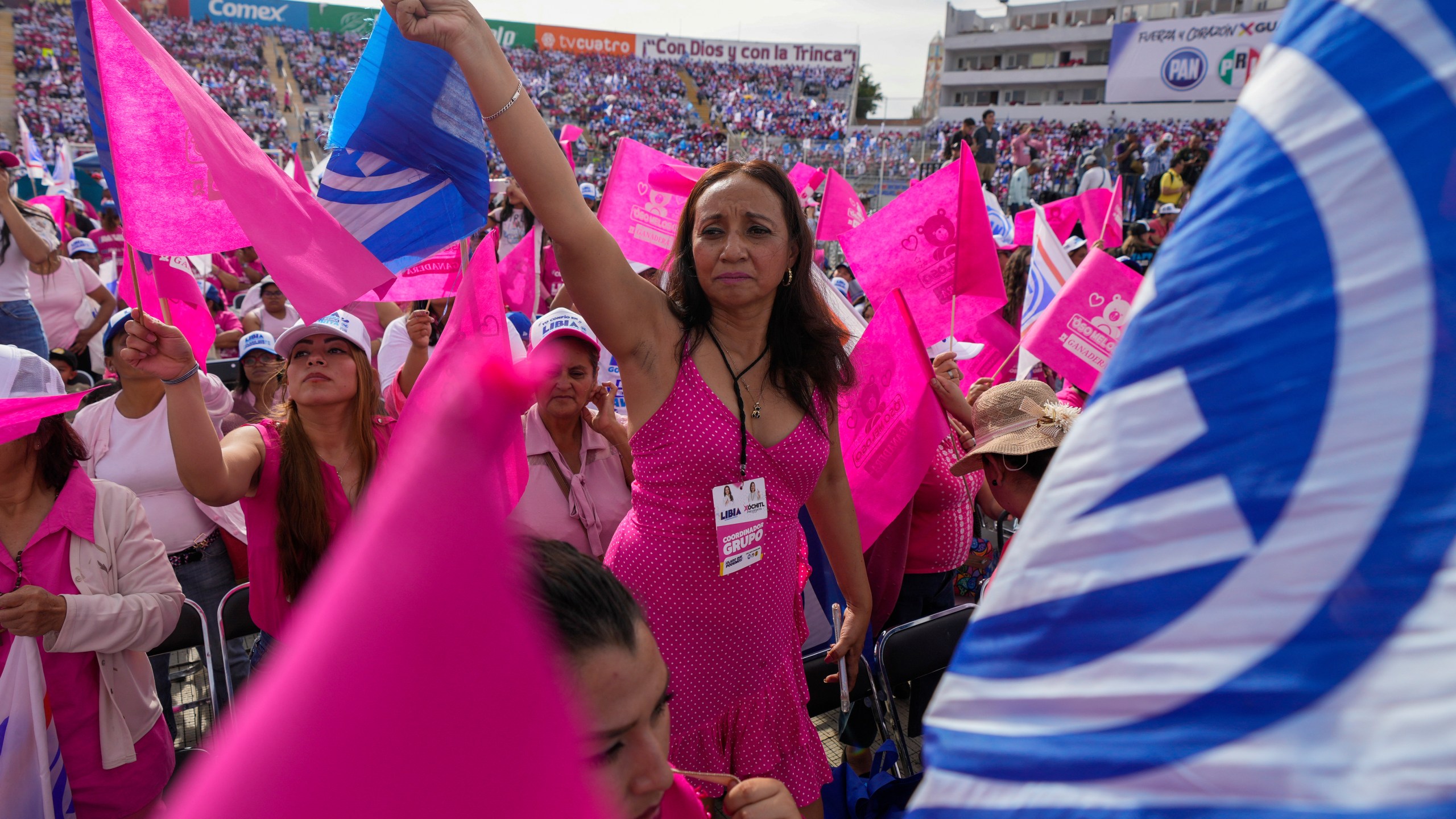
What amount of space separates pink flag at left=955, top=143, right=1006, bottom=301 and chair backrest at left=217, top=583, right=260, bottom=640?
3049 millimetres

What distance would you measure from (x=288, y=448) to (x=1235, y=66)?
4592 centimetres

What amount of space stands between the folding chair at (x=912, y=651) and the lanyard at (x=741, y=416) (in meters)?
1.14

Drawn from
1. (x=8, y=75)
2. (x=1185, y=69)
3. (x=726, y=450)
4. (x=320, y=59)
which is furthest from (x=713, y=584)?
(x=320, y=59)

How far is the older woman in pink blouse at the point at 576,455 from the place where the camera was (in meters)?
2.86

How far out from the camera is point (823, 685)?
9.04 ft

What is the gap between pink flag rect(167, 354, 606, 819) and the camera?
53 cm

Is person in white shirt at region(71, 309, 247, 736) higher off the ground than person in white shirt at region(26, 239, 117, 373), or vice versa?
person in white shirt at region(26, 239, 117, 373)

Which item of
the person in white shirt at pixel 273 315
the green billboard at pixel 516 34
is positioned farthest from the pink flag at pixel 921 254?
the green billboard at pixel 516 34

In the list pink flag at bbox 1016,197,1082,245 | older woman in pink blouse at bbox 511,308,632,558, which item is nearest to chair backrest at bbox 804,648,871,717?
older woman in pink blouse at bbox 511,308,632,558

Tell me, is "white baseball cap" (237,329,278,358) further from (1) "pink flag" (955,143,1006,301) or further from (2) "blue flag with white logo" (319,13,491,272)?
(1) "pink flag" (955,143,1006,301)

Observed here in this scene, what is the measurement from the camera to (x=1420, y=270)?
0.80 m

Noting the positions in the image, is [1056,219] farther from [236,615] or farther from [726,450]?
[236,615]

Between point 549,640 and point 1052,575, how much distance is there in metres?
0.57

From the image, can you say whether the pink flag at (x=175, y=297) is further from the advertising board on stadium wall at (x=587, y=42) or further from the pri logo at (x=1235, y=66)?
the advertising board on stadium wall at (x=587, y=42)
